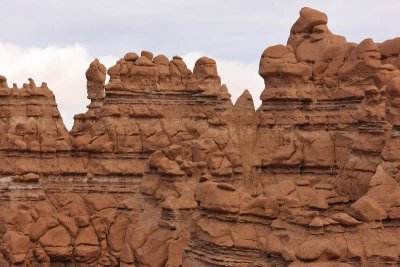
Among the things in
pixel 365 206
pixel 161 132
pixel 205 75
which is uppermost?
pixel 205 75

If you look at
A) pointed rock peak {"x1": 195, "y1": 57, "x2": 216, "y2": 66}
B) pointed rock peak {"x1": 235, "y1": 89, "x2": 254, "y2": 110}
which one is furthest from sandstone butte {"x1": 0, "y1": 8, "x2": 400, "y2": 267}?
pointed rock peak {"x1": 195, "y1": 57, "x2": 216, "y2": 66}

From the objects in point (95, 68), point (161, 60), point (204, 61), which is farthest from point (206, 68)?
point (95, 68)

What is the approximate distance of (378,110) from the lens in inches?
→ 1559

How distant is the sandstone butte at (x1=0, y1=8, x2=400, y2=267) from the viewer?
106 feet

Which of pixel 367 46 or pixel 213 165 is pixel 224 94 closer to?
pixel 213 165

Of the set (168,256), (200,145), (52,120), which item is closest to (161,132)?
(52,120)

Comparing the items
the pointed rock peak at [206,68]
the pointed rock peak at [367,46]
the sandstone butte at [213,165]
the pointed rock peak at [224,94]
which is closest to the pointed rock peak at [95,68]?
the sandstone butte at [213,165]

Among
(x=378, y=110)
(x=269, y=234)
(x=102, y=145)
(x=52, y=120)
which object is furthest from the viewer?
(x=52, y=120)

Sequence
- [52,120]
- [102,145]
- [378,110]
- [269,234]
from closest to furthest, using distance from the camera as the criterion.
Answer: [269,234] → [378,110] → [102,145] → [52,120]

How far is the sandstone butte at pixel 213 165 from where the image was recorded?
3225 centimetres

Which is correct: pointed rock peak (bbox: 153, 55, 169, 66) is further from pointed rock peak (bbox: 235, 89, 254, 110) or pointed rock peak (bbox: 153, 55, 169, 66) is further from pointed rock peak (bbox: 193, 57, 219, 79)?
pointed rock peak (bbox: 235, 89, 254, 110)

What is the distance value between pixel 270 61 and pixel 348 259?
20.3 metres

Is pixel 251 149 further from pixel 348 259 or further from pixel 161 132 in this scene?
pixel 348 259

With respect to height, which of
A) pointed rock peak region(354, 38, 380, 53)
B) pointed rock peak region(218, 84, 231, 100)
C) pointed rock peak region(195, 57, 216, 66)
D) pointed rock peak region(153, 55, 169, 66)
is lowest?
pointed rock peak region(218, 84, 231, 100)
